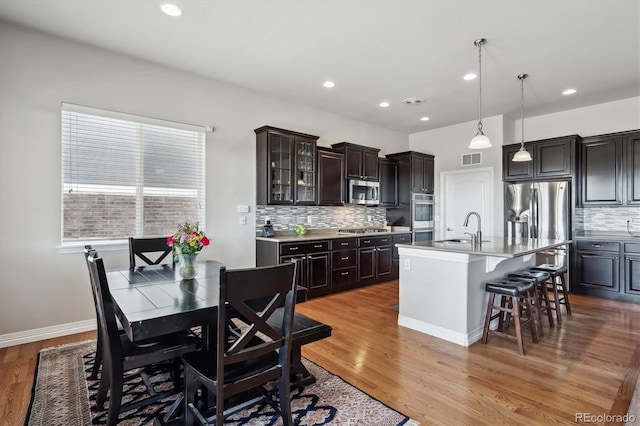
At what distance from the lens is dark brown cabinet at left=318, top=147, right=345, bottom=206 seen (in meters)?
5.26

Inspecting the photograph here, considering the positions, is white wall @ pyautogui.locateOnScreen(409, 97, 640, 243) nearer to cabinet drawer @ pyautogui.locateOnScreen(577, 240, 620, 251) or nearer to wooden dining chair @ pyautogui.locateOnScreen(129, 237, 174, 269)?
cabinet drawer @ pyautogui.locateOnScreen(577, 240, 620, 251)

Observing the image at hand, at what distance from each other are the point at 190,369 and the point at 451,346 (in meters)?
2.36

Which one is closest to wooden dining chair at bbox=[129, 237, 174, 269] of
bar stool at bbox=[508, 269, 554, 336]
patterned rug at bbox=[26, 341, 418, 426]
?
patterned rug at bbox=[26, 341, 418, 426]

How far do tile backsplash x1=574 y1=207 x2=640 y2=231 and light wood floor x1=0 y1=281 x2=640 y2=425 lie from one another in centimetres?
188

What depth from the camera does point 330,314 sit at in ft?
13.3

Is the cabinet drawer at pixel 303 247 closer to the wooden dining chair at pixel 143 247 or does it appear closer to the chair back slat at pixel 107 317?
the wooden dining chair at pixel 143 247

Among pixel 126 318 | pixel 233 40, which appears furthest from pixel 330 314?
pixel 233 40

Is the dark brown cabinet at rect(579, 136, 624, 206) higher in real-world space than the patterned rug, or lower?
higher

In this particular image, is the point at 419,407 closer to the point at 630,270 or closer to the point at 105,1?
the point at 105,1

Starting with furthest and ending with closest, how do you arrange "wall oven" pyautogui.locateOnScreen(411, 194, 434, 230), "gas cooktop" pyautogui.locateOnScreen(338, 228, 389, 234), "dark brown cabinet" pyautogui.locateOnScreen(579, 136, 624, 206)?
1. "wall oven" pyautogui.locateOnScreen(411, 194, 434, 230)
2. "gas cooktop" pyautogui.locateOnScreen(338, 228, 389, 234)
3. "dark brown cabinet" pyautogui.locateOnScreen(579, 136, 624, 206)

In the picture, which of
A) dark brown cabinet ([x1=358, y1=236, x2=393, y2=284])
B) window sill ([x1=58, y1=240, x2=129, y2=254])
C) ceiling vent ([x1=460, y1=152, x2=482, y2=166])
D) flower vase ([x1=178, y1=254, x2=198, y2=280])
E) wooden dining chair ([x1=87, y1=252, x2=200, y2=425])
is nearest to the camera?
wooden dining chair ([x1=87, y1=252, x2=200, y2=425])

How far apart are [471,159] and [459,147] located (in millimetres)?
357

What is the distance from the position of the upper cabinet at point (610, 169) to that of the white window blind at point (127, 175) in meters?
5.72

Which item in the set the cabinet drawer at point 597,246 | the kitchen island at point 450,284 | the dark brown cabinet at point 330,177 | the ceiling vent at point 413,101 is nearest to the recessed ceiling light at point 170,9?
the dark brown cabinet at point 330,177
